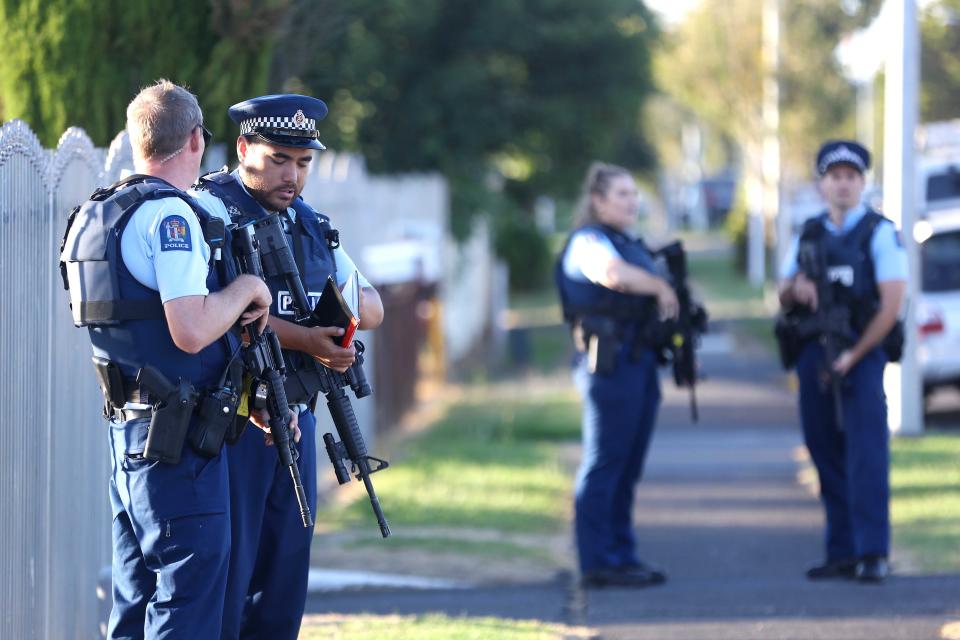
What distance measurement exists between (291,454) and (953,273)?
10.3 meters

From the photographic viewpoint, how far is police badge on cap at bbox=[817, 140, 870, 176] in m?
7.17

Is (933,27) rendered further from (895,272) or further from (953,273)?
(895,272)

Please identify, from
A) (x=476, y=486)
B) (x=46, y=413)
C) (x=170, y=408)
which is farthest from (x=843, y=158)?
(x=476, y=486)

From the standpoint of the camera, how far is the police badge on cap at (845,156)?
→ 23.5 ft

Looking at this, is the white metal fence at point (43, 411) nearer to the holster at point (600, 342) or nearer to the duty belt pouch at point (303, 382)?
the duty belt pouch at point (303, 382)

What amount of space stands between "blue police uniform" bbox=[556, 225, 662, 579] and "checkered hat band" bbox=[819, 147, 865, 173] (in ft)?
3.04

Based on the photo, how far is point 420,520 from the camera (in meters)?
9.29

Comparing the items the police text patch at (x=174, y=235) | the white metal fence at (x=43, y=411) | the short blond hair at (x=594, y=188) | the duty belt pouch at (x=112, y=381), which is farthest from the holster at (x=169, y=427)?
the short blond hair at (x=594, y=188)

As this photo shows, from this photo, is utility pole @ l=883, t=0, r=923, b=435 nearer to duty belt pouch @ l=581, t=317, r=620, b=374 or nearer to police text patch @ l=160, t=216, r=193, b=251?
duty belt pouch @ l=581, t=317, r=620, b=374

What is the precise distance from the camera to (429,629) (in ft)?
20.5

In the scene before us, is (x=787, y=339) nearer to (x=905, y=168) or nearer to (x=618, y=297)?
(x=618, y=297)

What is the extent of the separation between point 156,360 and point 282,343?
0.56 m

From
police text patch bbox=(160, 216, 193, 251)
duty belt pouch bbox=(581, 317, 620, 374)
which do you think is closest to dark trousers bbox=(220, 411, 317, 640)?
police text patch bbox=(160, 216, 193, 251)

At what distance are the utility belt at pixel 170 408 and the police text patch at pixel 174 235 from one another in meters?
0.32
